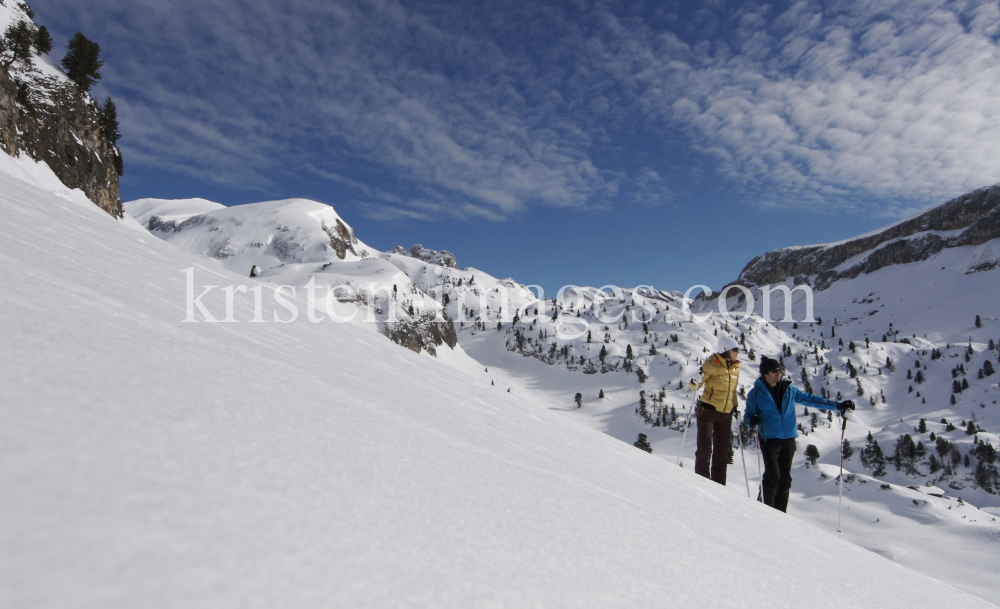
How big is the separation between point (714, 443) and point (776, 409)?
135 centimetres

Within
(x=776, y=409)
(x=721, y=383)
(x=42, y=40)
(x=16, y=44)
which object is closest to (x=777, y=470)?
(x=776, y=409)

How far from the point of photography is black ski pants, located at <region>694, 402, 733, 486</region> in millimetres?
8312

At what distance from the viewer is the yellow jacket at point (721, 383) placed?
827 cm

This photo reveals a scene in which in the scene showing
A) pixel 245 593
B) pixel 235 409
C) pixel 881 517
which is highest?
pixel 235 409

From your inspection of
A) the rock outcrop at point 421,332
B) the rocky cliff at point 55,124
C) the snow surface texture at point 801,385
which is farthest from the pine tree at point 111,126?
the rock outcrop at point 421,332

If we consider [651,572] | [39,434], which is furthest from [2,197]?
[651,572]

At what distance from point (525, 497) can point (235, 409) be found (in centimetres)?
157

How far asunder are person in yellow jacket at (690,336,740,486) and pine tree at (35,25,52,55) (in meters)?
54.8

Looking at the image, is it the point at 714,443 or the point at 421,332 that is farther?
the point at 421,332

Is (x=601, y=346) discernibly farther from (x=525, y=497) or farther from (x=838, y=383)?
(x=525, y=497)

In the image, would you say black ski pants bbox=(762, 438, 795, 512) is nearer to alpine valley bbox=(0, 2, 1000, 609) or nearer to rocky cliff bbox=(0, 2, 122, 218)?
alpine valley bbox=(0, 2, 1000, 609)

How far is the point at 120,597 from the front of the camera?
3.23 ft

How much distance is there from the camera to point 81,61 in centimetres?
3909

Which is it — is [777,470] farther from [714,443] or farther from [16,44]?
[16,44]
